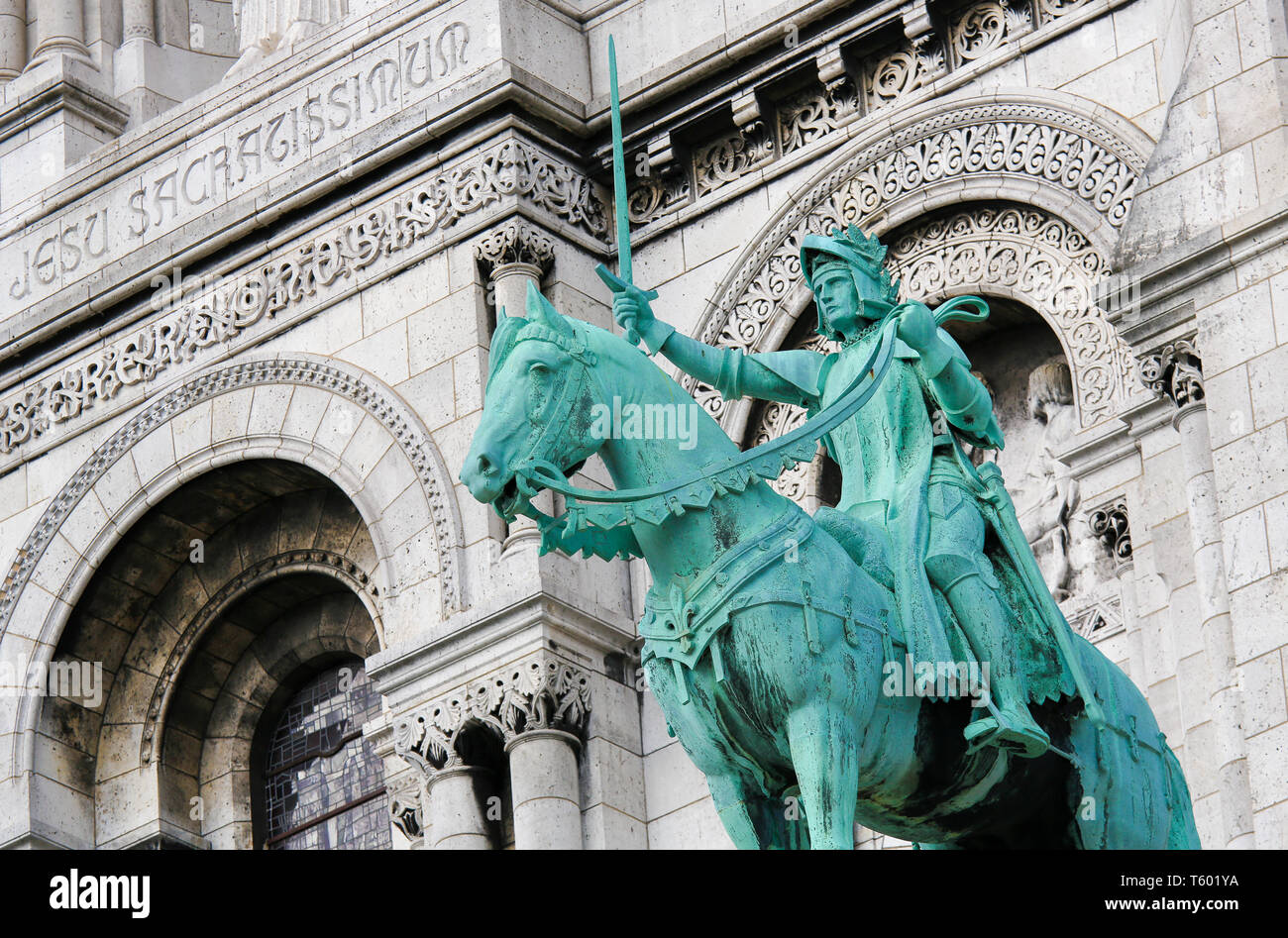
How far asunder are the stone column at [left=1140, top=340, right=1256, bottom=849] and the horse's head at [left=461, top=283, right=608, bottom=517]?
452 cm

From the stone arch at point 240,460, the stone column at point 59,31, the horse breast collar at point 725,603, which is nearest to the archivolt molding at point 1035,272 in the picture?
the stone arch at point 240,460

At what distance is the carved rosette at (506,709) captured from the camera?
2020 cm

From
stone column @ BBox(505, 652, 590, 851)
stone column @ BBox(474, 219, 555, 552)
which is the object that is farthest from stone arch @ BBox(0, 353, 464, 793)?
stone column @ BBox(474, 219, 555, 552)

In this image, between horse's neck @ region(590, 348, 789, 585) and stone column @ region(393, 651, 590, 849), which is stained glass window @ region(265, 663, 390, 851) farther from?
horse's neck @ region(590, 348, 789, 585)

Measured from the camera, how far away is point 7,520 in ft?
77.4

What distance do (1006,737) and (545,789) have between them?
18.0 ft

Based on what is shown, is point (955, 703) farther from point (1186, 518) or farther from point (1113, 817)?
point (1186, 518)

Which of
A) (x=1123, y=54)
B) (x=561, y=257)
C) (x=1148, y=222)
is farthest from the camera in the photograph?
(x=561, y=257)

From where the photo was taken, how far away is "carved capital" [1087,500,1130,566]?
19.7 m

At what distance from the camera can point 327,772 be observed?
76.0ft
